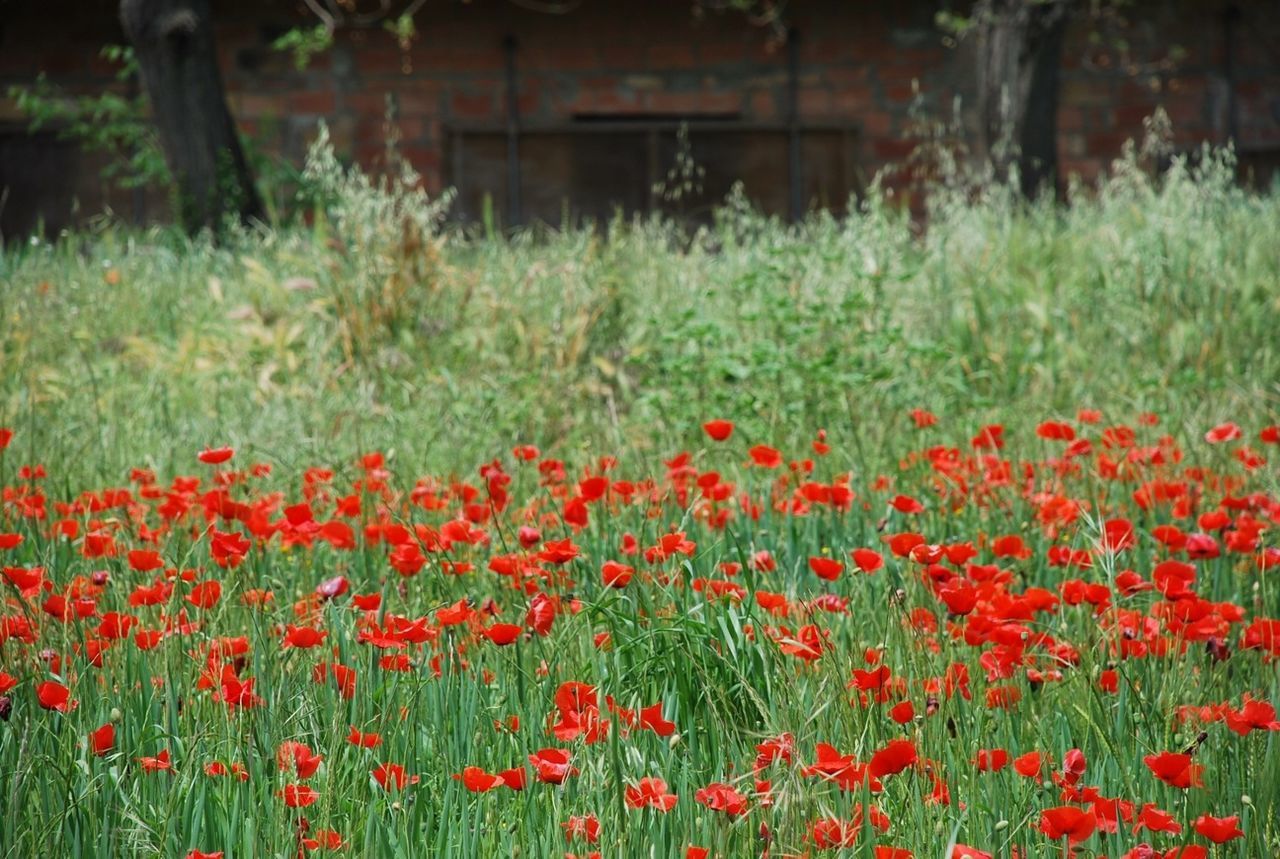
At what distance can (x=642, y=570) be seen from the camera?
2.63 meters

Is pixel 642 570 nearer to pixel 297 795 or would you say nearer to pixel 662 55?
pixel 297 795

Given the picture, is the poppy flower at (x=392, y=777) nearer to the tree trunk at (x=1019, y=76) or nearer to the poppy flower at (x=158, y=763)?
the poppy flower at (x=158, y=763)

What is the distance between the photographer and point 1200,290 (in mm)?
5996

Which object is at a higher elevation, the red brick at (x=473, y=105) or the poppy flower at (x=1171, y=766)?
the red brick at (x=473, y=105)

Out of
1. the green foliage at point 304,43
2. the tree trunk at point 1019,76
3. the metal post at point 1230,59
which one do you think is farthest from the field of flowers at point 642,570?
the metal post at point 1230,59

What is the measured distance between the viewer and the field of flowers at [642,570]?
1.85 meters

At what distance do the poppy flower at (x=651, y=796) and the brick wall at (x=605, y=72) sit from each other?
35.2 feet

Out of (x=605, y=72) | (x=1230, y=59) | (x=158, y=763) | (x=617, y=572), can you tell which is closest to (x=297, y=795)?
(x=158, y=763)

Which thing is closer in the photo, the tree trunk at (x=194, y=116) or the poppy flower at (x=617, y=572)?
the poppy flower at (x=617, y=572)

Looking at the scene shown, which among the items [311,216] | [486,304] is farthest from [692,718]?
[311,216]

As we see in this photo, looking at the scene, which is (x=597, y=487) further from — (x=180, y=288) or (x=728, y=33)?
(x=728, y=33)

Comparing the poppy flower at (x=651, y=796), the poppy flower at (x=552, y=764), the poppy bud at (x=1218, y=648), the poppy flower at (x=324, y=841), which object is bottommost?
the poppy bud at (x=1218, y=648)

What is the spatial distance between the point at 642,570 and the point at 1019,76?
7478 millimetres

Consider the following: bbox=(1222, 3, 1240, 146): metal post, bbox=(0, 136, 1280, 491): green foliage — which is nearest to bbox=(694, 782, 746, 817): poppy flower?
bbox=(0, 136, 1280, 491): green foliage
